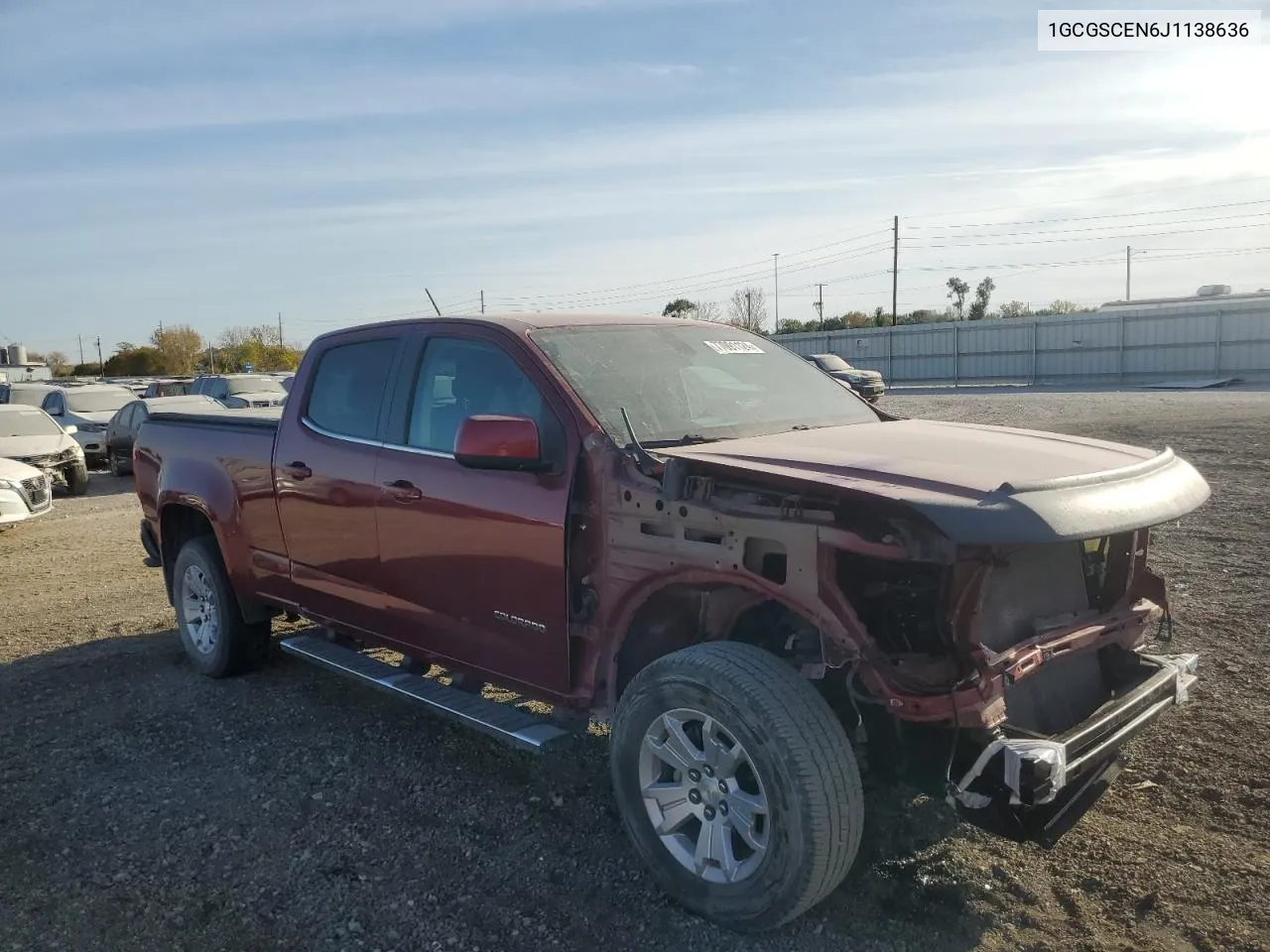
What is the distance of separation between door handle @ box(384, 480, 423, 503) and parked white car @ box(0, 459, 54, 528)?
8715 mm

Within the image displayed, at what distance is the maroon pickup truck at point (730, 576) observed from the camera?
3.14 m

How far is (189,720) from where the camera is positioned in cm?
543

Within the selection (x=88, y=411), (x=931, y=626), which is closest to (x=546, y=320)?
(x=931, y=626)

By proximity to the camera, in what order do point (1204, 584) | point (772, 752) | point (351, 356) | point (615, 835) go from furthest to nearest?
point (1204, 584), point (351, 356), point (615, 835), point (772, 752)

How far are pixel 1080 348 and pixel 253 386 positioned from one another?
3018 centimetres

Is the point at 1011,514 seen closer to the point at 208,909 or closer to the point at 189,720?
the point at 208,909

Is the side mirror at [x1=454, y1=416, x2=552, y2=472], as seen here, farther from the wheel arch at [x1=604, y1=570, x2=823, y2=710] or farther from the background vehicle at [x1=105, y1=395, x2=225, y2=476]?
the background vehicle at [x1=105, y1=395, x2=225, y2=476]

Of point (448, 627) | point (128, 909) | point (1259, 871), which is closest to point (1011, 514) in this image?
point (1259, 871)

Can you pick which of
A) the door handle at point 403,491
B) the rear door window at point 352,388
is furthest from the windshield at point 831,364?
the door handle at point 403,491

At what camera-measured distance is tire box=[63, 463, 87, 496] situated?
15.1 meters

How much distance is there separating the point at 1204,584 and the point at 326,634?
18.0 ft

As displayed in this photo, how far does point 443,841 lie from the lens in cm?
403

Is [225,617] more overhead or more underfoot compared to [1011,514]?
more underfoot

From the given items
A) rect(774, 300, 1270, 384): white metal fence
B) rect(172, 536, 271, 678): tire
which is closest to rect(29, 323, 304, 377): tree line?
rect(774, 300, 1270, 384): white metal fence
